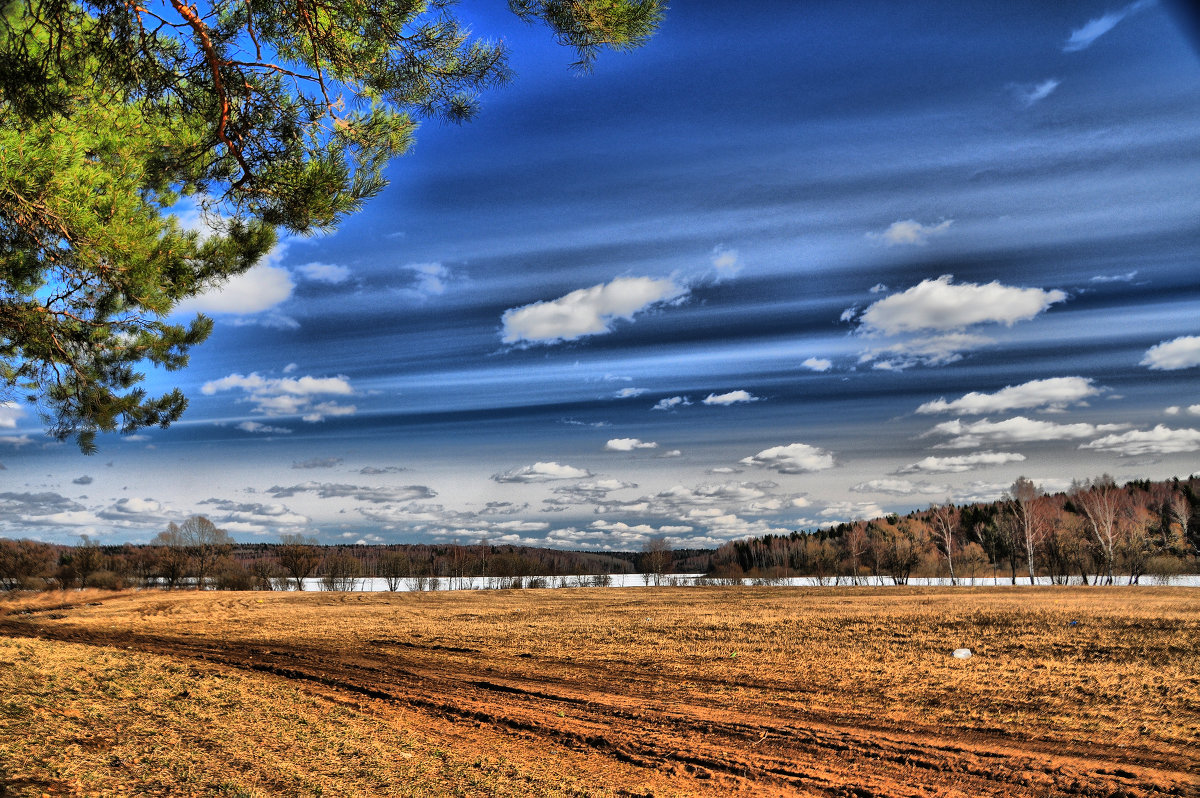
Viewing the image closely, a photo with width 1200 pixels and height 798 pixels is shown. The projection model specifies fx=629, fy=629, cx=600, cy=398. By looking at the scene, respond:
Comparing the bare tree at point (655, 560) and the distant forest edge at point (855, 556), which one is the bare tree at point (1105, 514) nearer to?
the distant forest edge at point (855, 556)

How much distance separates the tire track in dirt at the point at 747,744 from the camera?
605 cm

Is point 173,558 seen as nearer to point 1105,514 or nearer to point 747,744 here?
point 747,744

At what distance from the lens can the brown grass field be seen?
19.3 ft

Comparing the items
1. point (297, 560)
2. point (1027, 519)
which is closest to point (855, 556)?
point (1027, 519)

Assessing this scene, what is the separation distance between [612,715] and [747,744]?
79.3 inches

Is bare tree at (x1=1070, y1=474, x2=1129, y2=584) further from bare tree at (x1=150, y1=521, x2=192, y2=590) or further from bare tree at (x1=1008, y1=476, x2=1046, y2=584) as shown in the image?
bare tree at (x1=150, y1=521, x2=192, y2=590)

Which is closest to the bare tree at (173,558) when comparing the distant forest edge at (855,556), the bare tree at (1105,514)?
the distant forest edge at (855,556)

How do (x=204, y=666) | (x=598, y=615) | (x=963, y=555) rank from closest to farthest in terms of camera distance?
(x=204, y=666) → (x=598, y=615) → (x=963, y=555)

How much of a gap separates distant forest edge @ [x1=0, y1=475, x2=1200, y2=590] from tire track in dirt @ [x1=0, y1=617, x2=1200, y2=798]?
52.2 meters

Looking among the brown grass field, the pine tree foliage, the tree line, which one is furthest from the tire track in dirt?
the tree line

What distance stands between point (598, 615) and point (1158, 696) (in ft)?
58.6

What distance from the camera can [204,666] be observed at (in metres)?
11.2

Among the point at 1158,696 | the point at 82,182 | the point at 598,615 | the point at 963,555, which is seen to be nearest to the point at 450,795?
the point at 82,182

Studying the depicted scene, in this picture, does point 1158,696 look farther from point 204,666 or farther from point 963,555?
point 963,555
